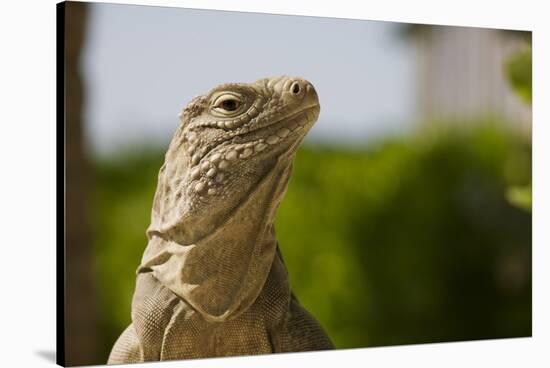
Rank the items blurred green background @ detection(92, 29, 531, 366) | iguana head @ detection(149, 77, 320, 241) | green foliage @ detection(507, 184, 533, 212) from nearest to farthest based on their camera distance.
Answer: iguana head @ detection(149, 77, 320, 241)
green foliage @ detection(507, 184, 533, 212)
blurred green background @ detection(92, 29, 531, 366)

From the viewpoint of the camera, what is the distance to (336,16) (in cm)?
668

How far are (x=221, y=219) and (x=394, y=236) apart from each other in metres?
3.43

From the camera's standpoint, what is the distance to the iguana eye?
5152 mm

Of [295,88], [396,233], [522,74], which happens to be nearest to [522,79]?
[522,74]

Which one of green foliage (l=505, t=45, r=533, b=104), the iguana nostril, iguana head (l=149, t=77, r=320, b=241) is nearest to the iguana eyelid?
iguana head (l=149, t=77, r=320, b=241)

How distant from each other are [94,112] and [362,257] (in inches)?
115

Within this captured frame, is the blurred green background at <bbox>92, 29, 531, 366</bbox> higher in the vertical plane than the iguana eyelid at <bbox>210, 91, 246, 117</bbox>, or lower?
lower

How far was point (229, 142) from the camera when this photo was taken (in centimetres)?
514

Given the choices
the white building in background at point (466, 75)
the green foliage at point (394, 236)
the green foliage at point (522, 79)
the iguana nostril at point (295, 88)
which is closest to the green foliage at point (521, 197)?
the green foliage at point (522, 79)

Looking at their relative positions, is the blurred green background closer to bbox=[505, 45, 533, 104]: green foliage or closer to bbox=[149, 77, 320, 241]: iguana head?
bbox=[505, 45, 533, 104]: green foliage

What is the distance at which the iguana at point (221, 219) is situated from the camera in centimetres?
513

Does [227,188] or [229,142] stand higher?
[229,142]

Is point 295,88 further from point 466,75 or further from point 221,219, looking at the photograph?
point 466,75

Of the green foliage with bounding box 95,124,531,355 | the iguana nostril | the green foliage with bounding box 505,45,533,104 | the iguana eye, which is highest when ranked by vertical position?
the green foliage with bounding box 505,45,533,104
